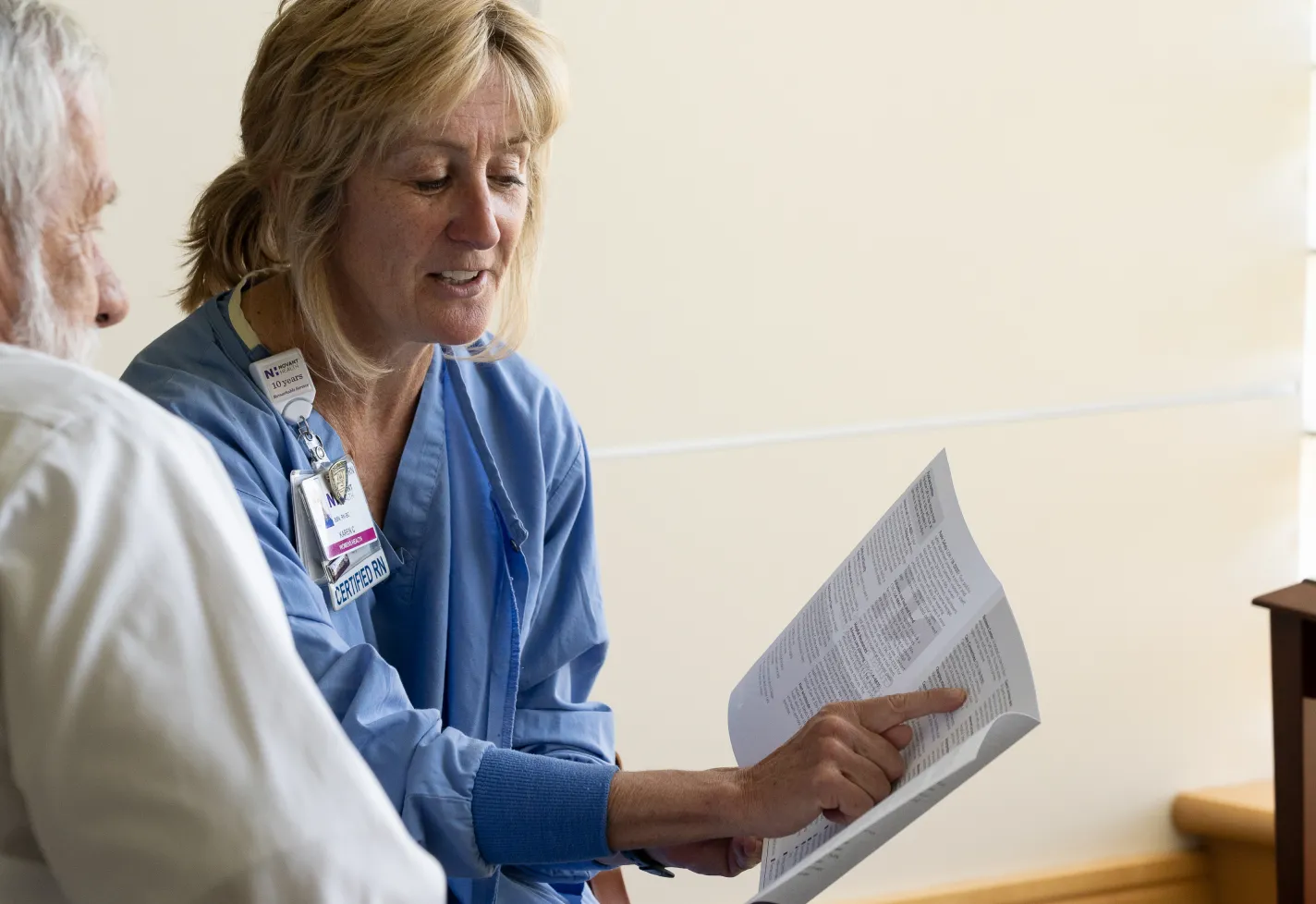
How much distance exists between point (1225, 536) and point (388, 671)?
8.11ft

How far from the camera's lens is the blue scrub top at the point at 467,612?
1560 millimetres

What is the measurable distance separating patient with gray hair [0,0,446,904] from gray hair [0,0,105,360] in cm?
29

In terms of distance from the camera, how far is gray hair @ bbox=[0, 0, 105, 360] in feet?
3.50

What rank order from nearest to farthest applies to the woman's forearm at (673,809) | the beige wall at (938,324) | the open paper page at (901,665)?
1. the open paper page at (901,665)
2. the woman's forearm at (673,809)
3. the beige wall at (938,324)

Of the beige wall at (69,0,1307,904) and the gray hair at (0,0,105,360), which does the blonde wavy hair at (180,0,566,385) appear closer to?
the gray hair at (0,0,105,360)

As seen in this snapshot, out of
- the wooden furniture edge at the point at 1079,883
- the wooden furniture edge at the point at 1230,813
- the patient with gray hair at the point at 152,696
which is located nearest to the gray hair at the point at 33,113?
the patient with gray hair at the point at 152,696

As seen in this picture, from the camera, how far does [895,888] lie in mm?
3312

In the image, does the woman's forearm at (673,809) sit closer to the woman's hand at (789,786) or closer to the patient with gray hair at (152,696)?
the woman's hand at (789,786)

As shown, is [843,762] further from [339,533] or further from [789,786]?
[339,533]

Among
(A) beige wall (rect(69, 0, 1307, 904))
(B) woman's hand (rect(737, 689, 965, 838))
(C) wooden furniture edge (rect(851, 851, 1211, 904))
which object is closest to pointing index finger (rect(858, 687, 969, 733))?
(B) woman's hand (rect(737, 689, 965, 838))

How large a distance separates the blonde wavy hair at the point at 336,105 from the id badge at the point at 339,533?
0.44ft

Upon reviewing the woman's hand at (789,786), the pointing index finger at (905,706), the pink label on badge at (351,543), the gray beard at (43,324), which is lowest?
the woman's hand at (789,786)

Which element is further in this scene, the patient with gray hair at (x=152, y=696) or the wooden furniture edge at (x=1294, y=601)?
the wooden furniture edge at (x=1294, y=601)

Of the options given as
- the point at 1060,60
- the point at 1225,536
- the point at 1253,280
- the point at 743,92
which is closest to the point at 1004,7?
the point at 1060,60
